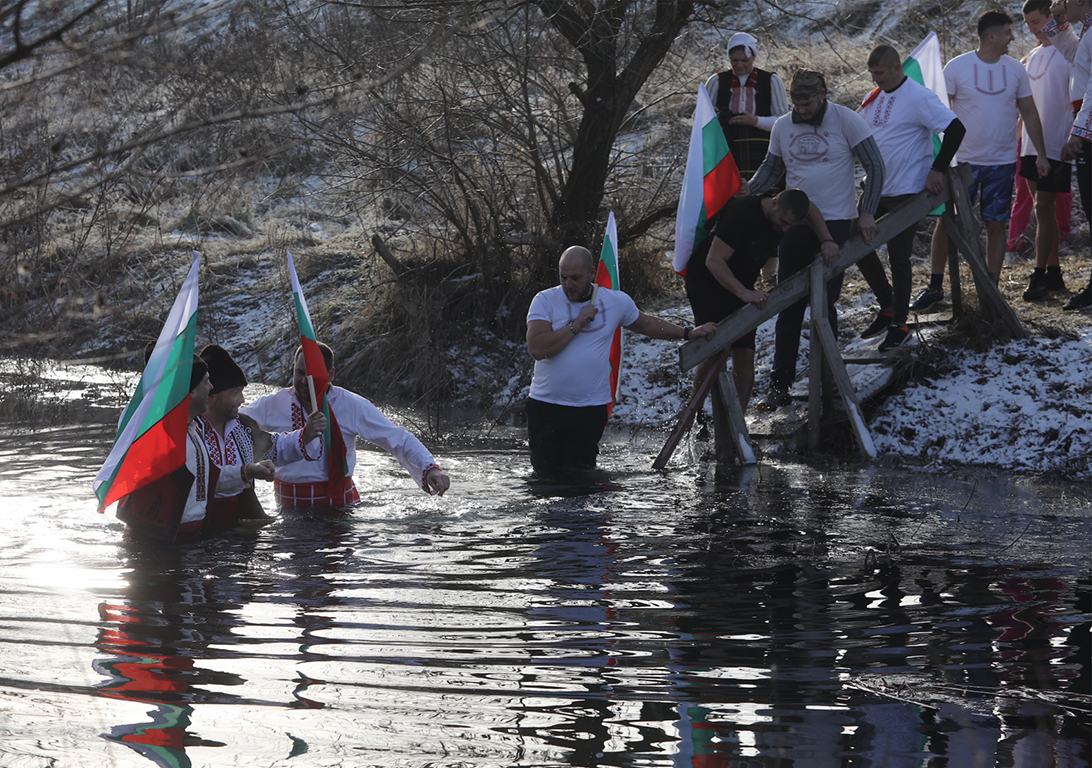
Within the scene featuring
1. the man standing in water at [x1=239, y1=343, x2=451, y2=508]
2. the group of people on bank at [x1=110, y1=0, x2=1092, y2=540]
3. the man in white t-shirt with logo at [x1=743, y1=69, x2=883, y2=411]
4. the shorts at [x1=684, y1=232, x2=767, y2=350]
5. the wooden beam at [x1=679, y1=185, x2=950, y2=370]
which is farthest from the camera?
the shorts at [x1=684, y1=232, x2=767, y2=350]

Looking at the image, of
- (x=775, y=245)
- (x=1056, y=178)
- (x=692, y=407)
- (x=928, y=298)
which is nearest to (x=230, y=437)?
(x=692, y=407)

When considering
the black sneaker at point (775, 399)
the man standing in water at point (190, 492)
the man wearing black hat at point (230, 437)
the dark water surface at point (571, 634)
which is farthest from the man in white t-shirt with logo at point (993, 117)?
the man standing in water at point (190, 492)

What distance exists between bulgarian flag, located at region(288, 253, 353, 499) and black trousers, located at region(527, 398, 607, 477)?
1.61 metres

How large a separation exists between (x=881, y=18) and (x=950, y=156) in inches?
546

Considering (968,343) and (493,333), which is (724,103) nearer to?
(968,343)

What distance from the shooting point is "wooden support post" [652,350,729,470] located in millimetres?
8688

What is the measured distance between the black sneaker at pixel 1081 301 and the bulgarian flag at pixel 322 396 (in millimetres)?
6466

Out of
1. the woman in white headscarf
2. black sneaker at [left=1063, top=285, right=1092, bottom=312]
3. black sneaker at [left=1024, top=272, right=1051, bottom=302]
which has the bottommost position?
black sneaker at [left=1063, top=285, right=1092, bottom=312]

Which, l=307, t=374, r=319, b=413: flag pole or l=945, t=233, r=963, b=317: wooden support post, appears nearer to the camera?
l=307, t=374, r=319, b=413: flag pole

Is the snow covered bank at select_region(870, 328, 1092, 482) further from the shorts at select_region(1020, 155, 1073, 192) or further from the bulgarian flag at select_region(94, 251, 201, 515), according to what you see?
the bulgarian flag at select_region(94, 251, 201, 515)

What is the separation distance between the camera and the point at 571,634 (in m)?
4.56

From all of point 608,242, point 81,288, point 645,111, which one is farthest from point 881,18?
point 81,288

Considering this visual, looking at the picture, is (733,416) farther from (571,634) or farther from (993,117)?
(571,634)

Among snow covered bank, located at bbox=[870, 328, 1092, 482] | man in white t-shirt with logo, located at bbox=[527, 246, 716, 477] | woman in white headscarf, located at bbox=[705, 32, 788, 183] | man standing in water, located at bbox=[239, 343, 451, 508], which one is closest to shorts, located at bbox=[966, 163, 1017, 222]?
snow covered bank, located at bbox=[870, 328, 1092, 482]
